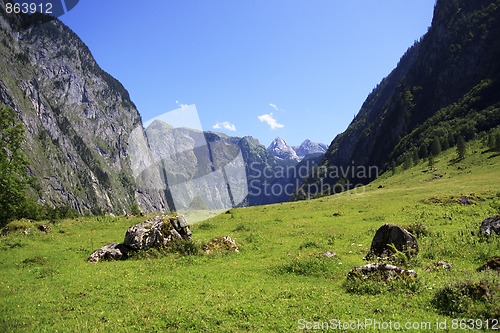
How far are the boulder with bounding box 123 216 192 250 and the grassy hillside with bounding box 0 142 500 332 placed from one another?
1348mm

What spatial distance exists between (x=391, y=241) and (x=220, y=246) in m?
12.5

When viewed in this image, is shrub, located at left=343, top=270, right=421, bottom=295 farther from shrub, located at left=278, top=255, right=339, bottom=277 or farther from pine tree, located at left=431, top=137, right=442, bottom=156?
pine tree, located at left=431, top=137, right=442, bottom=156

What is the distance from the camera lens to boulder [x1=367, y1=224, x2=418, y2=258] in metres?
21.0

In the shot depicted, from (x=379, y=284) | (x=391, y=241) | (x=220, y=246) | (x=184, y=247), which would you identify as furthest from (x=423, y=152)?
(x=379, y=284)

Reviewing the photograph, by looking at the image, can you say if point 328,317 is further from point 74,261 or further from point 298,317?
point 74,261

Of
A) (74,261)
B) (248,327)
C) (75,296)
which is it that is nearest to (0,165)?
(74,261)

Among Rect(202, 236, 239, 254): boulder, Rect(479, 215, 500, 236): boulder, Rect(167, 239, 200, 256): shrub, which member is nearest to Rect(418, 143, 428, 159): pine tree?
Rect(479, 215, 500, 236): boulder

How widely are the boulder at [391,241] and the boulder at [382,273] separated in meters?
5.46

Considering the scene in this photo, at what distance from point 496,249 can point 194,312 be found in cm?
1816

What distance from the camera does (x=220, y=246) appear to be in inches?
1038

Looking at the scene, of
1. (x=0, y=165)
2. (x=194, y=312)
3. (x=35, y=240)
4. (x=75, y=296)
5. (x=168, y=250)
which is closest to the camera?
(x=194, y=312)

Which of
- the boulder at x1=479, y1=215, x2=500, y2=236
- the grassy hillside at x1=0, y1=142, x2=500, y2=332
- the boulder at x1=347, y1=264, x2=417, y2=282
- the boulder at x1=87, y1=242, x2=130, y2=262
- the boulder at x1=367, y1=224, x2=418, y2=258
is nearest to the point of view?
the grassy hillside at x1=0, y1=142, x2=500, y2=332

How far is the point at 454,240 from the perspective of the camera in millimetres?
23875

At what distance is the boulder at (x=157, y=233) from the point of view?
84.9ft
